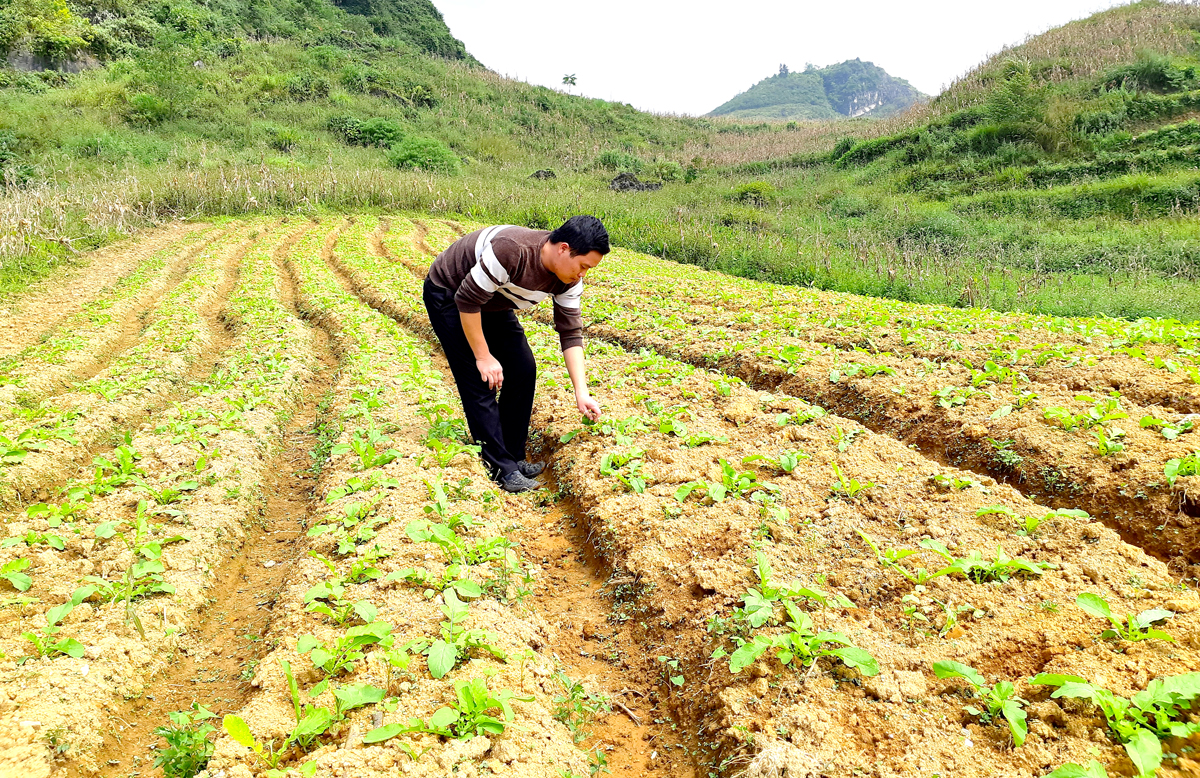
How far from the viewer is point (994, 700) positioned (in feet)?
7.59

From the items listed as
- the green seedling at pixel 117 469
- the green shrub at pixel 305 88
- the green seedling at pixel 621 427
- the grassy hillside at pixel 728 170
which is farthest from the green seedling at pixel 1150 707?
the green shrub at pixel 305 88

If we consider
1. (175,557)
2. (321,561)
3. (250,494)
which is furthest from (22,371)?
(321,561)

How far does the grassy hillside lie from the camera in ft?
46.3

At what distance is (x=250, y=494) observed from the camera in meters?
4.92

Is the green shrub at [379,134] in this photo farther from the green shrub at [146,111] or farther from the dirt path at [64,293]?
the dirt path at [64,293]

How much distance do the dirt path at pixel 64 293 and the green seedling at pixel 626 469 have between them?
923 cm

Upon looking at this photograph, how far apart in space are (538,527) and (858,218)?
20.7 metres

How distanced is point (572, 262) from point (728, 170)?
107 feet

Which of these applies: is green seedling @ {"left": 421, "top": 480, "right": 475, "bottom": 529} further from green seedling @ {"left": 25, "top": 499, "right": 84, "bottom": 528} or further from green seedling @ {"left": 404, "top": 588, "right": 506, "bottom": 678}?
green seedling @ {"left": 25, "top": 499, "right": 84, "bottom": 528}

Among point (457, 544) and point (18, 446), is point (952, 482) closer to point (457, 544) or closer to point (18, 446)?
point (457, 544)

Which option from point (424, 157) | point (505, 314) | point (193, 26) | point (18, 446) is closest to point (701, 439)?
point (505, 314)

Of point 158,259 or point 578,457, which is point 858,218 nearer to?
point 578,457

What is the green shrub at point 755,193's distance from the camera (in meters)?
25.5

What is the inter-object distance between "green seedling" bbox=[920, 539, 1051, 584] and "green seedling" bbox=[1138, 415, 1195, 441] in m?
2.04
